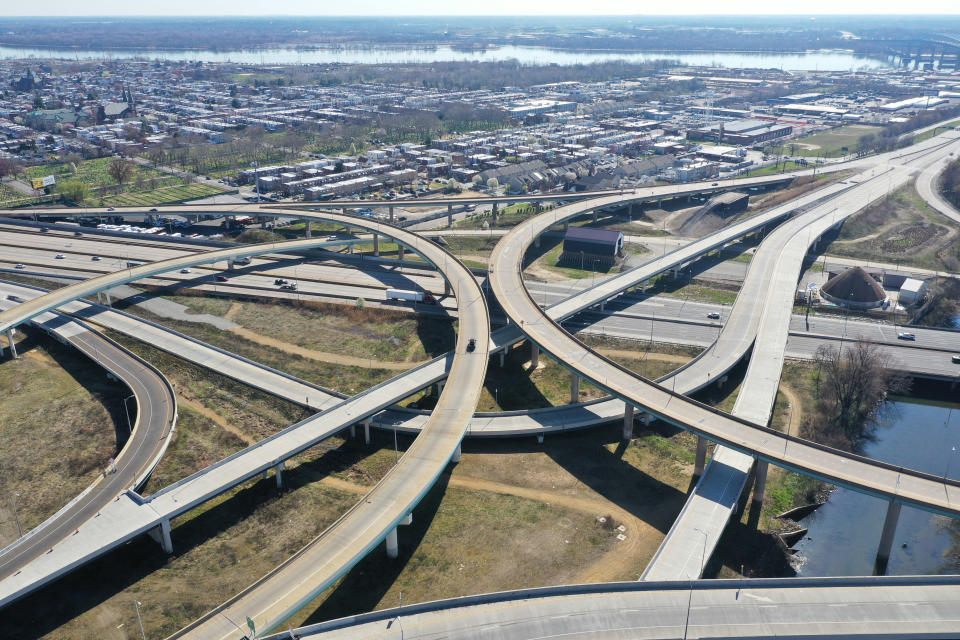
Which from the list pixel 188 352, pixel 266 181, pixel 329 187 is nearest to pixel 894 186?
pixel 329 187

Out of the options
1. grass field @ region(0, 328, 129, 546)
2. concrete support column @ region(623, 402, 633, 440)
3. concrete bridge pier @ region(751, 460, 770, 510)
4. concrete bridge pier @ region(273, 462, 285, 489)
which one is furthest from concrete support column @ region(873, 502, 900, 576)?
grass field @ region(0, 328, 129, 546)

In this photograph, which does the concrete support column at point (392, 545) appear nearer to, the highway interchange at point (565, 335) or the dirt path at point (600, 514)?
the highway interchange at point (565, 335)

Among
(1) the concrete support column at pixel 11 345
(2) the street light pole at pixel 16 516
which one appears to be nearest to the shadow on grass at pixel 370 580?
(2) the street light pole at pixel 16 516

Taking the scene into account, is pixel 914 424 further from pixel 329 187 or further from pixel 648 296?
pixel 329 187

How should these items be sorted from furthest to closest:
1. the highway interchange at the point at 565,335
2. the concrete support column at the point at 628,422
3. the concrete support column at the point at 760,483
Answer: the concrete support column at the point at 628,422 < the concrete support column at the point at 760,483 < the highway interchange at the point at 565,335

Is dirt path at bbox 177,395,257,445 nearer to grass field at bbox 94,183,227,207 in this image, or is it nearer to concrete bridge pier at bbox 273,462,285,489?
concrete bridge pier at bbox 273,462,285,489

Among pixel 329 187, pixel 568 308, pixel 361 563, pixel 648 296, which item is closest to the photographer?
pixel 361 563

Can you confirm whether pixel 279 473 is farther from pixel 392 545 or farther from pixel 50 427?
pixel 50 427

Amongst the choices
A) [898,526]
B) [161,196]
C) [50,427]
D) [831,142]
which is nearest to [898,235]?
[898,526]
